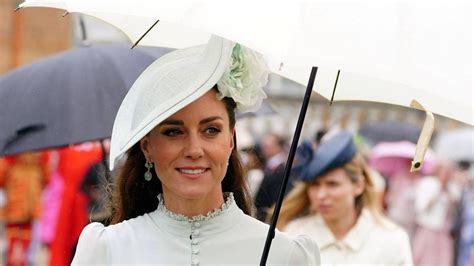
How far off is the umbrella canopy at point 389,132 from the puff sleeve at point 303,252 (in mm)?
11791

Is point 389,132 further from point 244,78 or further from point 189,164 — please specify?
point 189,164

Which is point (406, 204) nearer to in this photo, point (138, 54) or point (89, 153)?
point (89, 153)

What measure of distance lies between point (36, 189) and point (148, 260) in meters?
9.64

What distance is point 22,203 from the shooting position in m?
14.4

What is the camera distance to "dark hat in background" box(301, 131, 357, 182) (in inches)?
351

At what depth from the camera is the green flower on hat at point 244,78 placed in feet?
16.9

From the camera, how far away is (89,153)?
40.9ft

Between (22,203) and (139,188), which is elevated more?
(139,188)

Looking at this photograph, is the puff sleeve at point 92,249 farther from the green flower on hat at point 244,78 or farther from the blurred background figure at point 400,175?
the blurred background figure at point 400,175

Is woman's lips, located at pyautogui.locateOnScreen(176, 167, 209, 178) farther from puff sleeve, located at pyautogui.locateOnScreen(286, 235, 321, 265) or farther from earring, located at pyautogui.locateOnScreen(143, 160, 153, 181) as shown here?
puff sleeve, located at pyautogui.locateOnScreen(286, 235, 321, 265)

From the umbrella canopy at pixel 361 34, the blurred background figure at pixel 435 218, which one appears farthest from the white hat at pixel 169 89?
the blurred background figure at pixel 435 218

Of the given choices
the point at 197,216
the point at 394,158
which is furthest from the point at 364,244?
the point at 394,158

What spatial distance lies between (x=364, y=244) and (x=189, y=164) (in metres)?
3.54

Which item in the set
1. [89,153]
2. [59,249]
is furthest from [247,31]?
[89,153]
